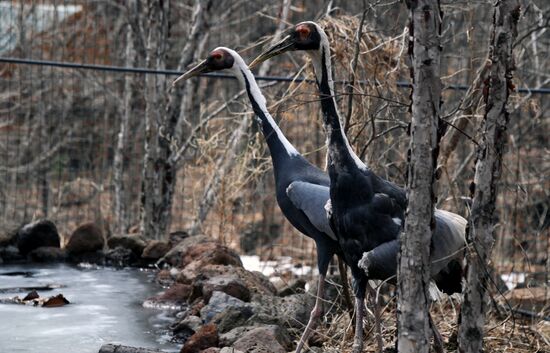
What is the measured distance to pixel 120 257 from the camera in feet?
25.5

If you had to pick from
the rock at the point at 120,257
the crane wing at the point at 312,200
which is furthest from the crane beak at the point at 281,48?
the rock at the point at 120,257

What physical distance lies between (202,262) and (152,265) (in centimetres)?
103

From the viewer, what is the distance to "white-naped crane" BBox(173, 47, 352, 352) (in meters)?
4.98

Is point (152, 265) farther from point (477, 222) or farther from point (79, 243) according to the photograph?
point (477, 222)

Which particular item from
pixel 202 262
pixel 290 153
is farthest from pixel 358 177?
pixel 202 262

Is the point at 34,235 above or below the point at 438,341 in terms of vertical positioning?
above

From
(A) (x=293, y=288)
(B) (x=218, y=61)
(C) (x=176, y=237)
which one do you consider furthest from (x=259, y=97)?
(C) (x=176, y=237)

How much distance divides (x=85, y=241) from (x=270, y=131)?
2868mm

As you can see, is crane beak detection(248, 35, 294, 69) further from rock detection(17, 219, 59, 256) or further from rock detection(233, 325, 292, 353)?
rock detection(17, 219, 59, 256)

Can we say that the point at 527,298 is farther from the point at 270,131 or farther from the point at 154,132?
the point at 154,132

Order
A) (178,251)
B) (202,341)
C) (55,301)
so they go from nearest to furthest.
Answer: (202,341) → (55,301) → (178,251)

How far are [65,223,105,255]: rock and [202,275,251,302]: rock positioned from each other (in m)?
2.24

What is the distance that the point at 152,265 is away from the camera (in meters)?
7.71

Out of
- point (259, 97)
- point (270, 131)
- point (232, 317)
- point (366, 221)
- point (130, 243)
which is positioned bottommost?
point (232, 317)
